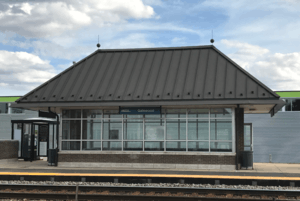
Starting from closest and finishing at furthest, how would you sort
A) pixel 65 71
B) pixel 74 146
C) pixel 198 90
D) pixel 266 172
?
1. pixel 266 172
2. pixel 198 90
3. pixel 74 146
4. pixel 65 71

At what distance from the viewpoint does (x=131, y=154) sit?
19156mm

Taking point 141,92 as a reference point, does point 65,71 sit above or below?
above

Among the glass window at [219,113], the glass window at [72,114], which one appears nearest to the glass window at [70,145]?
the glass window at [72,114]

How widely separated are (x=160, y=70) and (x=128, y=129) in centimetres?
392

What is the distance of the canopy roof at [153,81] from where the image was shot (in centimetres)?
1852

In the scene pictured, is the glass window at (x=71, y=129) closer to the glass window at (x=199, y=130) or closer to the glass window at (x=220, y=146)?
the glass window at (x=199, y=130)

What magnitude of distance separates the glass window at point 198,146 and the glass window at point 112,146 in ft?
12.7

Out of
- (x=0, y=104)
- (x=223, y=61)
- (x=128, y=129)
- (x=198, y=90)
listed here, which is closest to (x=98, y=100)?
(x=128, y=129)

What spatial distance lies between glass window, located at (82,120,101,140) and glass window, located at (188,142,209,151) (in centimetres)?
510

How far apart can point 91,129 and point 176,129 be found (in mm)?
4777

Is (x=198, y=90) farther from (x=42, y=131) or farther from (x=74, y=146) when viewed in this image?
(x=42, y=131)

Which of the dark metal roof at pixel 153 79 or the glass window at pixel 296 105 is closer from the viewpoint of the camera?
the dark metal roof at pixel 153 79

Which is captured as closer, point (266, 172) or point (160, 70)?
point (266, 172)

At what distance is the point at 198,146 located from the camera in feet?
62.1
